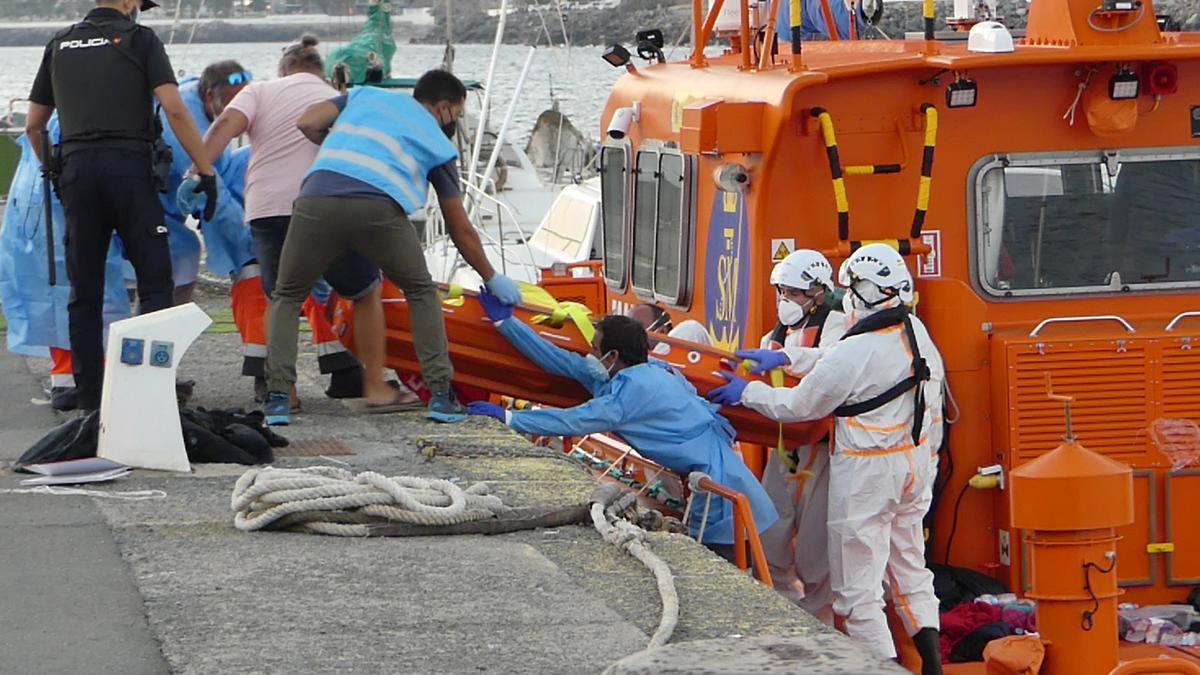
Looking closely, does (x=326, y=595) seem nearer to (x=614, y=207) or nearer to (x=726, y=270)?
(x=726, y=270)

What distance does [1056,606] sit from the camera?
5863 mm

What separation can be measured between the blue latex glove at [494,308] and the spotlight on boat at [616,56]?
83.7 inches

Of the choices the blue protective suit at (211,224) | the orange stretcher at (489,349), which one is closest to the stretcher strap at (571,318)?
the orange stretcher at (489,349)

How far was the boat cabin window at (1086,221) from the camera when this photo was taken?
7.73m

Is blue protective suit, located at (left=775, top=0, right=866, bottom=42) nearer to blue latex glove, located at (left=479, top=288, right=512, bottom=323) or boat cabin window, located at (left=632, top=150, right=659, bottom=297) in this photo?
boat cabin window, located at (left=632, top=150, right=659, bottom=297)

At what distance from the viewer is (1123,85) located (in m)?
7.62

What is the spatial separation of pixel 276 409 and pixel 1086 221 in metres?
3.45

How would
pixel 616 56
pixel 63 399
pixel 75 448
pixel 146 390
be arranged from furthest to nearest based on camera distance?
1. pixel 616 56
2. pixel 63 399
3. pixel 75 448
4. pixel 146 390

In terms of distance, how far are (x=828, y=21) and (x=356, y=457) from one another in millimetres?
4246

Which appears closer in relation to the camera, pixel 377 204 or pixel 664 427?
pixel 664 427

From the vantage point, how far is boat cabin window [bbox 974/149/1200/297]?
25.4 ft

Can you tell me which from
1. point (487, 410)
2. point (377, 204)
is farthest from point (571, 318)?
point (377, 204)

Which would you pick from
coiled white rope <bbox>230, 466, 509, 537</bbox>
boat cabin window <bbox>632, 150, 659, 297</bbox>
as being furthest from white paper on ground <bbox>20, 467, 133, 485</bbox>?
boat cabin window <bbox>632, 150, 659, 297</bbox>

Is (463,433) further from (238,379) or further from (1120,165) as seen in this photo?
(1120,165)
